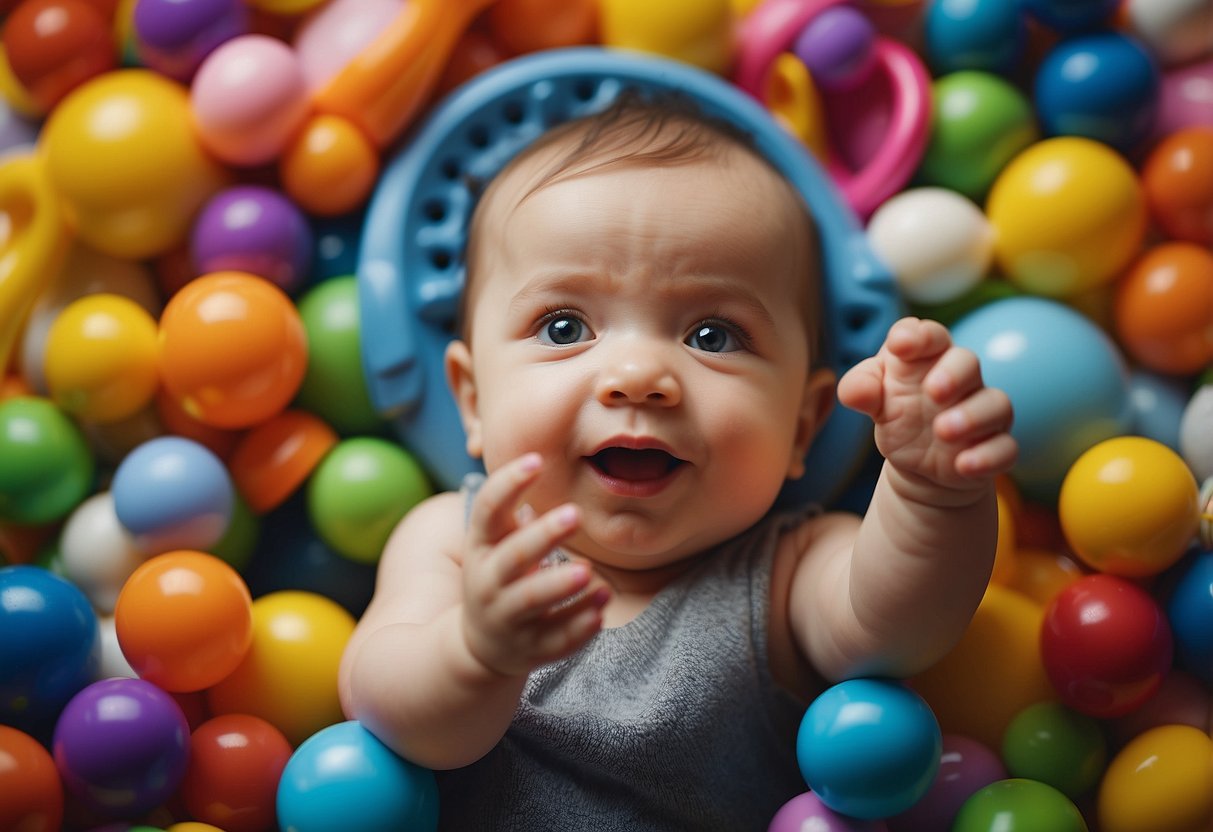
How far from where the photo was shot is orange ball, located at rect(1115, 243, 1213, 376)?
1378mm

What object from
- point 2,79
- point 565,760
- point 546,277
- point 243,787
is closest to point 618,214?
point 546,277

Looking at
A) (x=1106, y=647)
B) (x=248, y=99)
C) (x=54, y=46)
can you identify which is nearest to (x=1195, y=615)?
(x=1106, y=647)

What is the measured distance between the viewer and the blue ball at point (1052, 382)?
4.38 ft

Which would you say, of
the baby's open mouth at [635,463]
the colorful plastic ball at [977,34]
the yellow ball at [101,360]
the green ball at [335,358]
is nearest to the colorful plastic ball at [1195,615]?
the baby's open mouth at [635,463]

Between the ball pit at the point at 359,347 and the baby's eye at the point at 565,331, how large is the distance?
11.7 inches

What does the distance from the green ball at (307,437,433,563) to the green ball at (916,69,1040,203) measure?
0.76 meters

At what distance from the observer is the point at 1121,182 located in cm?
140

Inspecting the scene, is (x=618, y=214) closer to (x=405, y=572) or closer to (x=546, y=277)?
(x=546, y=277)

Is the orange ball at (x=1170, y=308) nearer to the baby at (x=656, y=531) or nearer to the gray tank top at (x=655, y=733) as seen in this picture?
the baby at (x=656, y=531)

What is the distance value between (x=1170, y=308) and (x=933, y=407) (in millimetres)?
590

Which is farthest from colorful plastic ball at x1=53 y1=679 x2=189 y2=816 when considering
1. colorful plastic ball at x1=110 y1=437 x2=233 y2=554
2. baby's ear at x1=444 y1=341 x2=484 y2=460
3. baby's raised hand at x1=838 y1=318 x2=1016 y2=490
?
baby's raised hand at x1=838 y1=318 x2=1016 y2=490

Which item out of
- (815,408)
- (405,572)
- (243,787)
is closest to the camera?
(243,787)

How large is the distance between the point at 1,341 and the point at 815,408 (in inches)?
37.0

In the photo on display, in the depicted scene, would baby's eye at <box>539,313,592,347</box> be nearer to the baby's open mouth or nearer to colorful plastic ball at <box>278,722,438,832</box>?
the baby's open mouth
